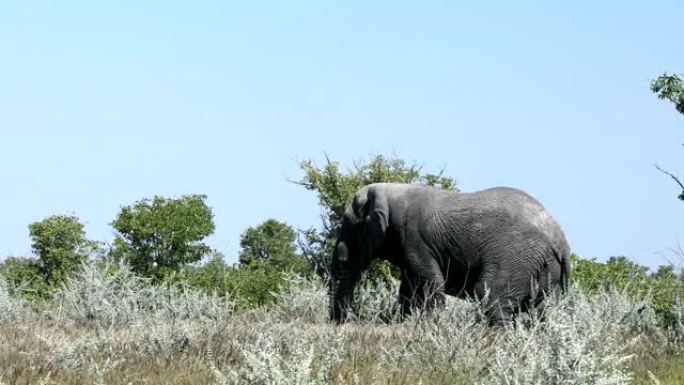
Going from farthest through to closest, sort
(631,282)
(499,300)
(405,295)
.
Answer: (631,282)
(405,295)
(499,300)

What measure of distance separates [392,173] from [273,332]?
504 inches

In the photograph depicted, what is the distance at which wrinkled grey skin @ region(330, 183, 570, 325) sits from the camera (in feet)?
53.0

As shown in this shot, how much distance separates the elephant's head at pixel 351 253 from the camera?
17.6 meters

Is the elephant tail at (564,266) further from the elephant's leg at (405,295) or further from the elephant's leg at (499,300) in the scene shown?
the elephant's leg at (405,295)

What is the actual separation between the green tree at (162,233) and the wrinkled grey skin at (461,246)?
10899 mm

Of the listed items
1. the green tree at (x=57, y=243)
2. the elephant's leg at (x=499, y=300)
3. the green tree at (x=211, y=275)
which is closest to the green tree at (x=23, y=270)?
the green tree at (x=57, y=243)

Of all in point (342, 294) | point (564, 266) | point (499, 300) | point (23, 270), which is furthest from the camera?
point (23, 270)

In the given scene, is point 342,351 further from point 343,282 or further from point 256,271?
point 256,271

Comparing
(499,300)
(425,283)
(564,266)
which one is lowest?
(499,300)

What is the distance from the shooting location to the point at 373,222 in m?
17.3

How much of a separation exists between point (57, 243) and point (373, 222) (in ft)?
58.5

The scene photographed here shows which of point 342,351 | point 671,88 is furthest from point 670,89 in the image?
point 342,351

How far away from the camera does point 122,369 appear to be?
11516 mm

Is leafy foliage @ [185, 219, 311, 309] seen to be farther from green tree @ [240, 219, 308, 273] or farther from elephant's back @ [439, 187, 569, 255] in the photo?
elephant's back @ [439, 187, 569, 255]
